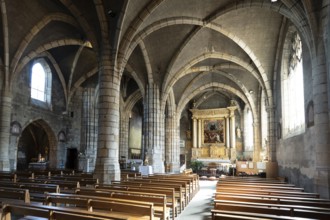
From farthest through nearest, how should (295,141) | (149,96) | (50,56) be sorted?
(50,56) → (149,96) → (295,141)

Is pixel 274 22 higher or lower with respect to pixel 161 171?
higher

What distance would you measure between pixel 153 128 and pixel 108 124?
23.4 feet

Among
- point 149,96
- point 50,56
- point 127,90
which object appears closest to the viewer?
point 149,96

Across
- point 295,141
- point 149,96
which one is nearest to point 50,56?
point 149,96

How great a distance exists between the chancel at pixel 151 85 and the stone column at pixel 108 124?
4 cm

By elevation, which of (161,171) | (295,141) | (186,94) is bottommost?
(161,171)

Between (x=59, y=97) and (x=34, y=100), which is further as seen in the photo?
(x=59, y=97)

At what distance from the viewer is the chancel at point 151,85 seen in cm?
815

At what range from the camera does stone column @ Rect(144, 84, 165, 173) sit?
17797 millimetres

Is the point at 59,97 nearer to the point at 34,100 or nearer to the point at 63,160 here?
the point at 34,100

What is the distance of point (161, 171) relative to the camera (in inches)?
694

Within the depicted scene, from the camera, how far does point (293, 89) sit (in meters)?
13.2

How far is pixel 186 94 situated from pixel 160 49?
9663 mm

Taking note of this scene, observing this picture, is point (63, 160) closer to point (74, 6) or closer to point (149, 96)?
point (149, 96)
